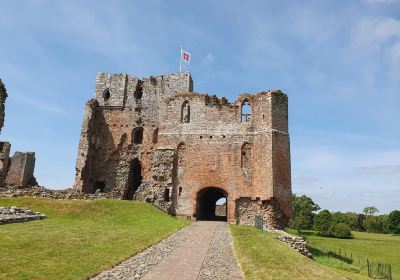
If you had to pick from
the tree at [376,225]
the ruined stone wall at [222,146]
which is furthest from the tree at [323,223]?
the ruined stone wall at [222,146]

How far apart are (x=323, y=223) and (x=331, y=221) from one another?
537 centimetres

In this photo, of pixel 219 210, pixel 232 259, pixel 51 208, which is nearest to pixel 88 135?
pixel 51 208

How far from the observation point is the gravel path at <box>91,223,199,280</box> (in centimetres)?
972

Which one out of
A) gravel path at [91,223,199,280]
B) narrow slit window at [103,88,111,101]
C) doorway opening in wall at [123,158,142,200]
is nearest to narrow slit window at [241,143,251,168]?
doorway opening in wall at [123,158,142,200]

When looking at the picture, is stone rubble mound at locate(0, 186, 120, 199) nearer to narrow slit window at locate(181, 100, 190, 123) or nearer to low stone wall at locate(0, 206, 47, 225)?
low stone wall at locate(0, 206, 47, 225)

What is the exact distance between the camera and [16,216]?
1850 centimetres

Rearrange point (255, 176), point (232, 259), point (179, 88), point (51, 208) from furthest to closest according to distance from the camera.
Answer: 1. point (179, 88)
2. point (255, 176)
3. point (51, 208)
4. point (232, 259)

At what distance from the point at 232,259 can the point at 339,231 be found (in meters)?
59.5

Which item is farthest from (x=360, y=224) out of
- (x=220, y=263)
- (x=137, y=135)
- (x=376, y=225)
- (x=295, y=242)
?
(x=220, y=263)

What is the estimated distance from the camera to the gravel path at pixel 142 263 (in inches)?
383

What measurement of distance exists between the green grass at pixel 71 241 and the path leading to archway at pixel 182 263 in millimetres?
530

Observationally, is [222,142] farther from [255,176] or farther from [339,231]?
[339,231]

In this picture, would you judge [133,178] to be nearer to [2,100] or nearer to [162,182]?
[162,182]

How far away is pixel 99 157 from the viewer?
36.1 metres
